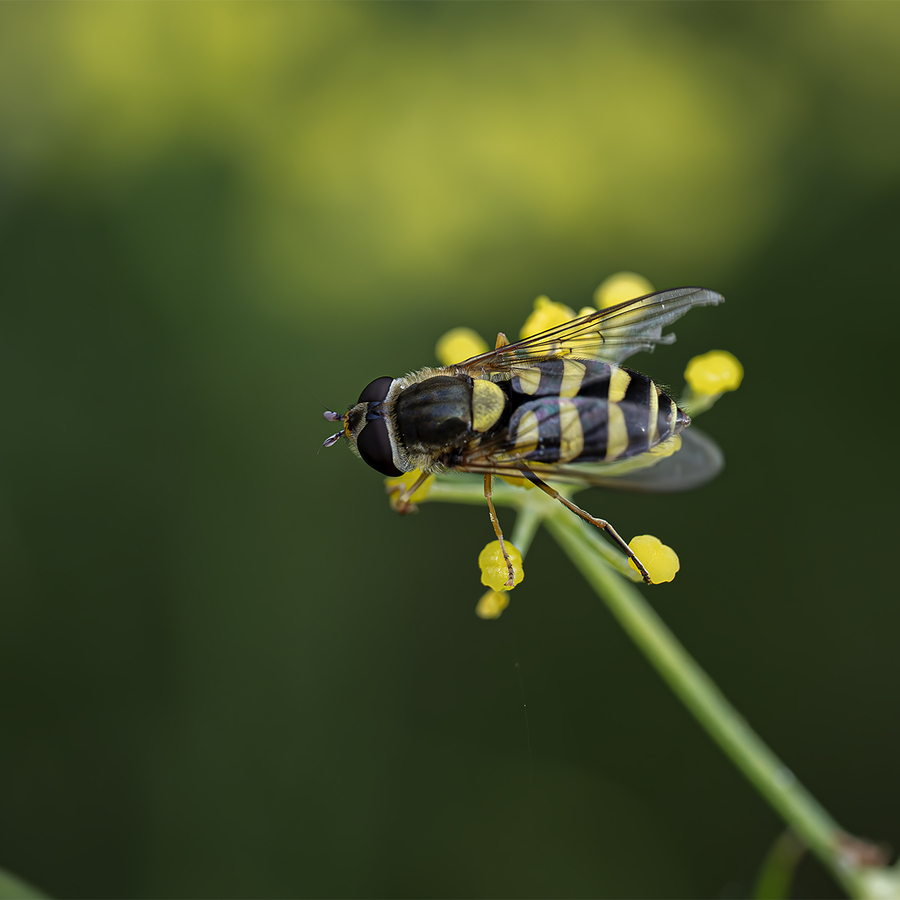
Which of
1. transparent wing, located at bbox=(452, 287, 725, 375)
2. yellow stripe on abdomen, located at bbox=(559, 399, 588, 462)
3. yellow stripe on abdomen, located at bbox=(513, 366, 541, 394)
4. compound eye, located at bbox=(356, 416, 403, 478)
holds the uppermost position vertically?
transparent wing, located at bbox=(452, 287, 725, 375)

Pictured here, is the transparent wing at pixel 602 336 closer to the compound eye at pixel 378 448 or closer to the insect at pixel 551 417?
the insect at pixel 551 417

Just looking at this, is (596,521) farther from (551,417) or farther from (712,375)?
(712,375)

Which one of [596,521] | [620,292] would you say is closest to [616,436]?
[596,521]

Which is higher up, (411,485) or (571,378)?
(571,378)

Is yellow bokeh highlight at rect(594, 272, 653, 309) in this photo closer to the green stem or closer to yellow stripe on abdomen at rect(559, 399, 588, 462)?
yellow stripe on abdomen at rect(559, 399, 588, 462)

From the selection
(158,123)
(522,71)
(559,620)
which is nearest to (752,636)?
(559,620)

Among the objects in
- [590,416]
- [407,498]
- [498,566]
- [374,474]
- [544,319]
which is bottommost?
[374,474]

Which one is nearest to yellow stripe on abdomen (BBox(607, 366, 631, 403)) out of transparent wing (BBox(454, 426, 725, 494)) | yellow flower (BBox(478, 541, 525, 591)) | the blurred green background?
transparent wing (BBox(454, 426, 725, 494))
